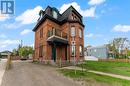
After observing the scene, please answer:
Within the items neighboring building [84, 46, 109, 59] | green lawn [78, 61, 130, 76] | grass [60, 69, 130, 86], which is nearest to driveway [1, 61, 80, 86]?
grass [60, 69, 130, 86]

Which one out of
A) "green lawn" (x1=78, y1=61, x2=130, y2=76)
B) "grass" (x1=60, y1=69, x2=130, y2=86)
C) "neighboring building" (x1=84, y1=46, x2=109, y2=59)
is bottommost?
"grass" (x1=60, y1=69, x2=130, y2=86)

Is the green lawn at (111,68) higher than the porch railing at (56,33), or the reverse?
the porch railing at (56,33)

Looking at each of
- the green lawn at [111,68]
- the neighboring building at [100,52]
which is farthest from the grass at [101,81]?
the neighboring building at [100,52]

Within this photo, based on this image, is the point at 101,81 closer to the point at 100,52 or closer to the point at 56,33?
the point at 56,33

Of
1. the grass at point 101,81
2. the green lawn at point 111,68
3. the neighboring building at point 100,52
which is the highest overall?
the neighboring building at point 100,52

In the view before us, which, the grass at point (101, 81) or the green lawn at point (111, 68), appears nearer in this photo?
the grass at point (101, 81)

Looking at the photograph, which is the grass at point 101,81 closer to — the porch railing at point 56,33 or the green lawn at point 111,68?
the green lawn at point 111,68

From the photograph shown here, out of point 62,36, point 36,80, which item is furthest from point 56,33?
point 36,80

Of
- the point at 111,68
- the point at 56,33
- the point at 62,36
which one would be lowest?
the point at 111,68

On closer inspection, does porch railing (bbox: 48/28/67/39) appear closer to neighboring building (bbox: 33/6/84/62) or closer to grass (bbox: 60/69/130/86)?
neighboring building (bbox: 33/6/84/62)

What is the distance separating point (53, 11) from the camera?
3778cm

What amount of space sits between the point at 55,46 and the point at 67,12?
689cm

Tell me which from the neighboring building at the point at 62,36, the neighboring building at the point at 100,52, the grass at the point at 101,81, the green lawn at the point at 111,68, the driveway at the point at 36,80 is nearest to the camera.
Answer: the driveway at the point at 36,80

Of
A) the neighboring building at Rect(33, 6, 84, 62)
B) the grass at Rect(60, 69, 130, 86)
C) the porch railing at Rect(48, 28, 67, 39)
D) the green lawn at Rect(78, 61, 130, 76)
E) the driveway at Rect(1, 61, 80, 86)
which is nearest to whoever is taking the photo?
the driveway at Rect(1, 61, 80, 86)
